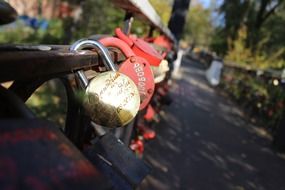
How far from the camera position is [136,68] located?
1.43 metres

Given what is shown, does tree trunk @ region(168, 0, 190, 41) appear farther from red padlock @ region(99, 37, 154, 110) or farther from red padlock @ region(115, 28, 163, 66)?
red padlock @ region(99, 37, 154, 110)

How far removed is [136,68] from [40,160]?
2.74 ft

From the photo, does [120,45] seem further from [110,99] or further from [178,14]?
[178,14]

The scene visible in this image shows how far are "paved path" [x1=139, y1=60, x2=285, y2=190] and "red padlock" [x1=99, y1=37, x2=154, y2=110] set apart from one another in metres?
3.26

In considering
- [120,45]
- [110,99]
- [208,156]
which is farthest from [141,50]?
[208,156]

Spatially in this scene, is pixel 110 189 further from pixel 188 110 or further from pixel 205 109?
Result: pixel 205 109

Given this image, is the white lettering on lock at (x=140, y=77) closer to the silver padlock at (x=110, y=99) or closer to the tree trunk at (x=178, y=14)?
the silver padlock at (x=110, y=99)

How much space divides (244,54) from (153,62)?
21.5 m

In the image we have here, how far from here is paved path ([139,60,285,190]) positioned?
17.4ft

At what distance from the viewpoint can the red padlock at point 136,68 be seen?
1.42 m


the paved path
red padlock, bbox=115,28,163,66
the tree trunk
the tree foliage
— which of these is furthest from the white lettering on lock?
the tree foliage

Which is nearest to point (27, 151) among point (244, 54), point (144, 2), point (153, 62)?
point (153, 62)

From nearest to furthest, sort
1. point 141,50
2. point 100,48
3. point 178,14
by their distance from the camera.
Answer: point 100,48 → point 141,50 → point 178,14

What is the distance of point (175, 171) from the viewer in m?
5.44
